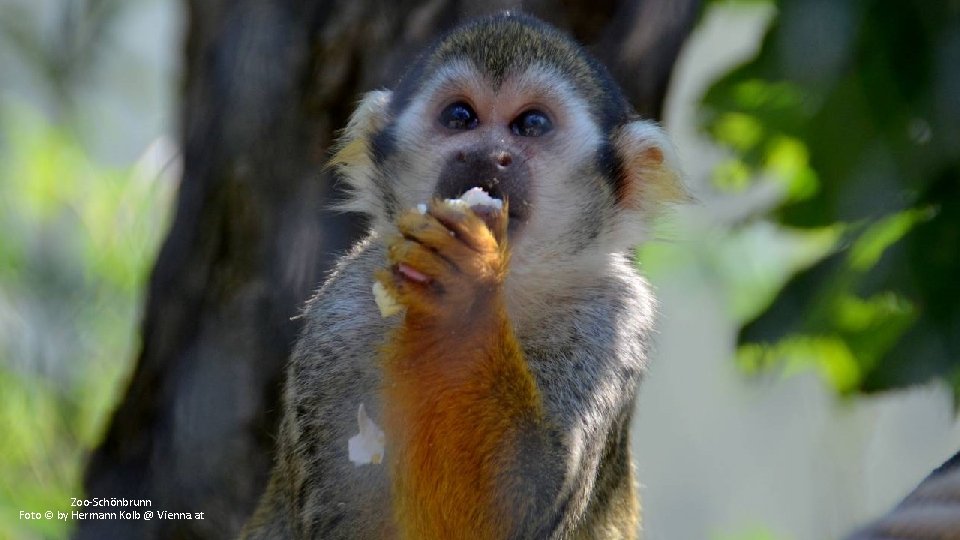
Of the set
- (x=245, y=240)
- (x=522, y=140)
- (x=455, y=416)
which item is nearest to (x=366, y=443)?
(x=455, y=416)

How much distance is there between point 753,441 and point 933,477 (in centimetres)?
755

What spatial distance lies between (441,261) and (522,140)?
82cm

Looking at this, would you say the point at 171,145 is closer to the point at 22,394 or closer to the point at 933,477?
the point at 22,394

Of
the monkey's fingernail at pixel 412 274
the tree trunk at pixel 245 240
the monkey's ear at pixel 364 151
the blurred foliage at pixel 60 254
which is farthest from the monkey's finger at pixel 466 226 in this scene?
the blurred foliage at pixel 60 254

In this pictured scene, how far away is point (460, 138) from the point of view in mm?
3113

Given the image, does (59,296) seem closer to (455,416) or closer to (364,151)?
(364,151)

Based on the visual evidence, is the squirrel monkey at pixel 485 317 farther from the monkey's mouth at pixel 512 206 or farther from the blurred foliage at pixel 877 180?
the blurred foliage at pixel 877 180

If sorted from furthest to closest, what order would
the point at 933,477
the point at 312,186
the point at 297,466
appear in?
the point at 312,186 < the point at 297,466 < the point at 933,477

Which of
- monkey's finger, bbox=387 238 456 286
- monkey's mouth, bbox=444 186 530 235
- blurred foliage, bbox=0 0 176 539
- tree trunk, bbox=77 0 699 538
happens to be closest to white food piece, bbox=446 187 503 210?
monkey's mouth, bbox=444 186 530 235

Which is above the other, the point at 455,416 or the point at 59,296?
the point at 455,416

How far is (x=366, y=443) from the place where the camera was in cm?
290

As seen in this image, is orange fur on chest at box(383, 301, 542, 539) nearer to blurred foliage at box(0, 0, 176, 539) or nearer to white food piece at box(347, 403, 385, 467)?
white food piece at box(347, 403, 385, 467)

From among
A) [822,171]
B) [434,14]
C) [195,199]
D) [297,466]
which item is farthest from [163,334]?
[822,171]

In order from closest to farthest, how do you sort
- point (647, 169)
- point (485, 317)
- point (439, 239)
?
1. point (439, 239)
2. point (485, 317)
3. point (647, 169)
